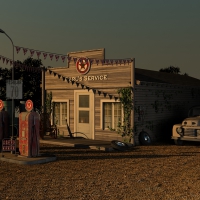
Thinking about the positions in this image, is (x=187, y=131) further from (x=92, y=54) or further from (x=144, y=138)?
(x=92, y=54)

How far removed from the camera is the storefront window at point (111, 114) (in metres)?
16.8

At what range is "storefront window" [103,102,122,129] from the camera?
55.2ft

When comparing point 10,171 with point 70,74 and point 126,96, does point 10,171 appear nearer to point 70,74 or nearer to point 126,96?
point 126,96

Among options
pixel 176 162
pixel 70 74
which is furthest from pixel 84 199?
pixel 70 74

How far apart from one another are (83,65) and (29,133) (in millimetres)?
6912

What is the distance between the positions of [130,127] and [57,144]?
145 inches

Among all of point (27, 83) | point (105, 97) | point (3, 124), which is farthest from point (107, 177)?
point (27, 83)

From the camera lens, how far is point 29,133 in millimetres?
12125

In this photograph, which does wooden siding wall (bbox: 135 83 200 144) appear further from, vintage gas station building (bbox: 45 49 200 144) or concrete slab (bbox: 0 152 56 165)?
concrete slab (bbox: 0 152 56 165)

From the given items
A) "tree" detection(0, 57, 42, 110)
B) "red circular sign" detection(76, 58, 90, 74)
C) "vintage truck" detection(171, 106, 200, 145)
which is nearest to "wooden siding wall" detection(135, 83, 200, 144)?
"vintage truck" detection(171, 106, 200, 145)

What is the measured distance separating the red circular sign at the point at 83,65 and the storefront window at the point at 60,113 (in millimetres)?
2432

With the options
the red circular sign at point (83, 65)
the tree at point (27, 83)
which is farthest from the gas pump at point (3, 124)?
the tree at point (27, 83)

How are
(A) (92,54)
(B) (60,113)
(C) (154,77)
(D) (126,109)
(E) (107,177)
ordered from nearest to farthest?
(E) (107,177), (D) (126,109), (A) (92,54), (B) (60,113), (C) (154,77)

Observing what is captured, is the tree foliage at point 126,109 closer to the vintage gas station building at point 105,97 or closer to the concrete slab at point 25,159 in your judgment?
the vintage gas station building at point 105,97
